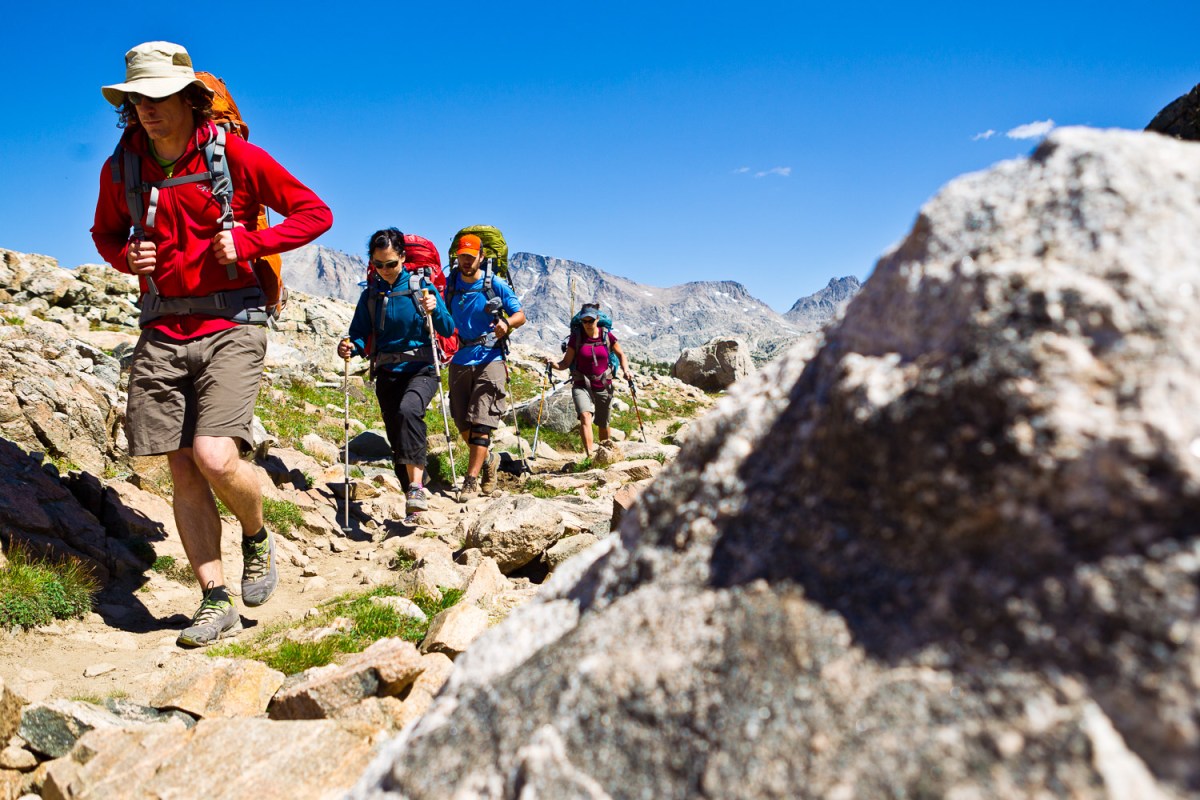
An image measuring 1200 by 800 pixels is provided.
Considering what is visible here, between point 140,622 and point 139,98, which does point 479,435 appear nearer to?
point 140,622

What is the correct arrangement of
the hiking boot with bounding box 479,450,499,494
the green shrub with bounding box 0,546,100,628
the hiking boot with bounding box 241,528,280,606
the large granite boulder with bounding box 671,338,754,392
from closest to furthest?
the green shrub with bounding box 0,546,100,628
the hiking boot with bounding box 241,528,280,606
the hiking boot with bounding box 479,450,499,494
the large granite boulder with bounding box 671,338,754,392

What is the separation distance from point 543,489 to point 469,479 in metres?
1.08

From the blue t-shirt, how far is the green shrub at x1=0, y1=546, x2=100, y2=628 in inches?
230

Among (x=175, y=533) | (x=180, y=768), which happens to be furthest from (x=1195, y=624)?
(x=175, y=533)

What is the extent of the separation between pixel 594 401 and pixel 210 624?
9960mm

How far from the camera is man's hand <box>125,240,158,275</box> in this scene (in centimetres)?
471

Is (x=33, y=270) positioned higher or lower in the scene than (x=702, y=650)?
higher

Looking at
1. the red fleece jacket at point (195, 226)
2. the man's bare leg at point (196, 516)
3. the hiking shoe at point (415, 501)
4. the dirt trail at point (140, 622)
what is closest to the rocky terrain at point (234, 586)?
the dirt trail at point (140, 622)

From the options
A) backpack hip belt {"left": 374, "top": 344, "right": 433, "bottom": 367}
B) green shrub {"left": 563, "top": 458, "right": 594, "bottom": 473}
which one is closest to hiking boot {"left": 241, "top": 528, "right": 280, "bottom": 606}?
backpack hip belt {"left": 374, "top": 344, "right": 433, "bottom": 367}

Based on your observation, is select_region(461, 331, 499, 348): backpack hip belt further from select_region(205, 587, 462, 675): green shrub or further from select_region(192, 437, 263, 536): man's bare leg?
select_region(192, 437, 263, 536): man's bare leg

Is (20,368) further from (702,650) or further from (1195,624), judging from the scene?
(1195,624)

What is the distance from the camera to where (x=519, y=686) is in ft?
5.34

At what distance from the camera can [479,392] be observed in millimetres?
10742

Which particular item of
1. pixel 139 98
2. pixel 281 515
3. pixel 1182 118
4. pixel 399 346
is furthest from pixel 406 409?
pixel 1182 118
